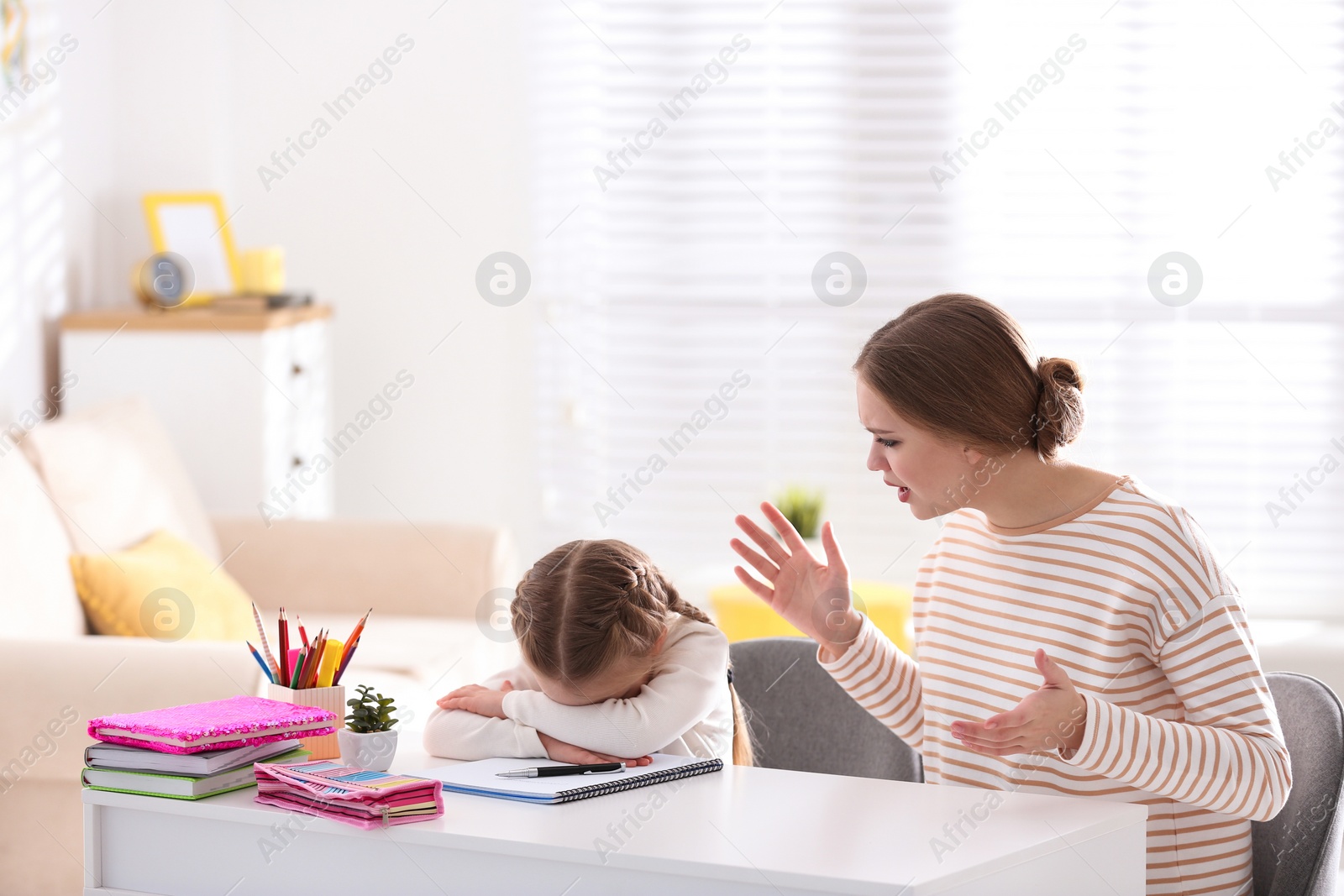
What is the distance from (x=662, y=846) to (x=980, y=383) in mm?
658

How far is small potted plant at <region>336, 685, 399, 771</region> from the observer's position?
1.41 metres

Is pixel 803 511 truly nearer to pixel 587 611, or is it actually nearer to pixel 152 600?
pixel 152 600

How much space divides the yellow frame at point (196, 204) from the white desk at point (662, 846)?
2484 millimetres

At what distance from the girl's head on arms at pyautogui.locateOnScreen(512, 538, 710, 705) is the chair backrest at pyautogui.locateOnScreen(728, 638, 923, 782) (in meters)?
0.42

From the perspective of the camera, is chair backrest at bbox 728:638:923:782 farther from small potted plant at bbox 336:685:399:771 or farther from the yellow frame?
the yellow frame

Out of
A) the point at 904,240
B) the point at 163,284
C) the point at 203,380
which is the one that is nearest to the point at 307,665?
the point at 203,380

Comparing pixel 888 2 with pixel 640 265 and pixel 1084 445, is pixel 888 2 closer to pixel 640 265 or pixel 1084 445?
pixel 640 265

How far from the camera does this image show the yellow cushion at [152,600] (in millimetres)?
2730

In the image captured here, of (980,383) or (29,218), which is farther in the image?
(29,218)

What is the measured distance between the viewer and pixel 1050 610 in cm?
160

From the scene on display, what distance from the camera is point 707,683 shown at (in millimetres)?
1516

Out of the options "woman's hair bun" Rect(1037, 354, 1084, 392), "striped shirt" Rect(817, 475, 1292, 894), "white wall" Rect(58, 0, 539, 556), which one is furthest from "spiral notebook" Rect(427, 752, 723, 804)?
"white wall" Rect(58, 0, 539, 556)

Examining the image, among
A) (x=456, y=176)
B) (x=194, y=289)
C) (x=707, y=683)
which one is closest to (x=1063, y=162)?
(x=456, y=176)

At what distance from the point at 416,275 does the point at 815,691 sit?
2.50 metres
